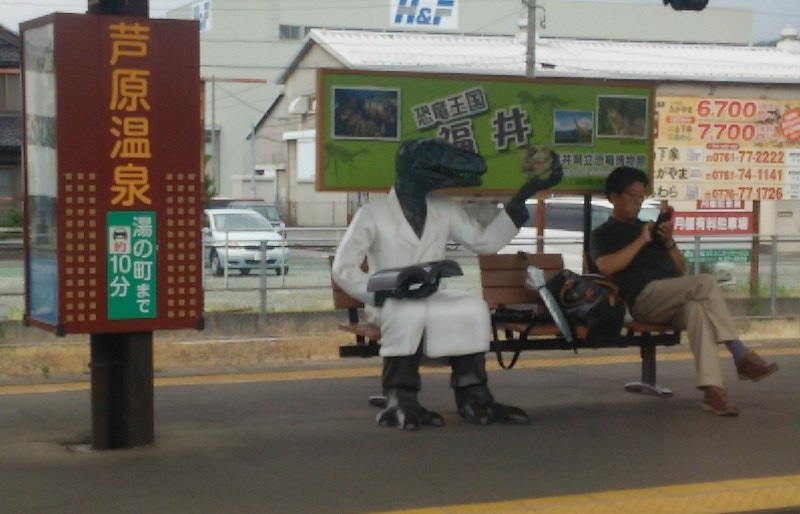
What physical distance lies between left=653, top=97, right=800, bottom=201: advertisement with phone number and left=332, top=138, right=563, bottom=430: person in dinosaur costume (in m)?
7.32

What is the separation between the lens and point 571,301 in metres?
8.67

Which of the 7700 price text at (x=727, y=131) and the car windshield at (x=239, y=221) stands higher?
the 7700 price text at (x=727, y=131)

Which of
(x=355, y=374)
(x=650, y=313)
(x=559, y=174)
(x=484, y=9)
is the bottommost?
(x=355, y=374)

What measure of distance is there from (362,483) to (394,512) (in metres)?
0.63

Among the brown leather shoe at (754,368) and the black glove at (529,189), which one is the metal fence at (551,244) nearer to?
the black glove at (529,189)

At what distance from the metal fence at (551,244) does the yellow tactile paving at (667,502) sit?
7.86 metres

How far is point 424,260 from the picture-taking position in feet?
27.6

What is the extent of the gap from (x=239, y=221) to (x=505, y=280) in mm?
20040

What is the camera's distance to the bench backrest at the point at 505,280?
9.01m

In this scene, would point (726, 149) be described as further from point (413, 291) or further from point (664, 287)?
point (413, 291)

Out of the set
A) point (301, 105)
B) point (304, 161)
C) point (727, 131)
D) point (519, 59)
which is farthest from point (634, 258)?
point (304, 161)

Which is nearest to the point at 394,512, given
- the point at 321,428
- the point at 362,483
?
the point at 362,483

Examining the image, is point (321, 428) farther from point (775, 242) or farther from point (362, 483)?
point (775, 242)

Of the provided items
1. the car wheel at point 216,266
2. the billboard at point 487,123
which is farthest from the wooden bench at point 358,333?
the car wheel at point 216,266
